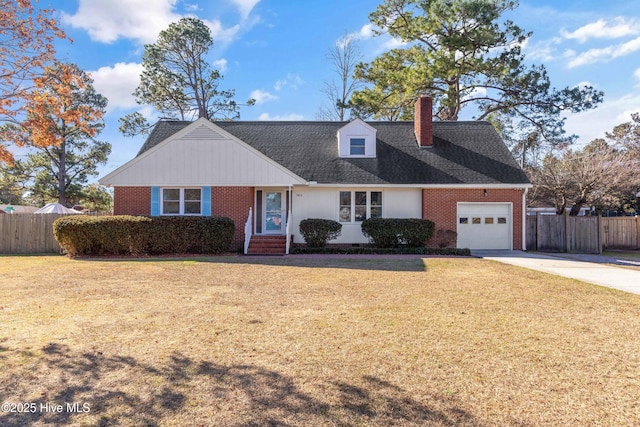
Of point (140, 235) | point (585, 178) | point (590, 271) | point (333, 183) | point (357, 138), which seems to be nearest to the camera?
point (590, 271)

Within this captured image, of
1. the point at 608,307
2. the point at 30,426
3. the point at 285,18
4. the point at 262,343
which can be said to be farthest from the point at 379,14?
the point at 30,426

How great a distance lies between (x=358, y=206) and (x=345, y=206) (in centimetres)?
60

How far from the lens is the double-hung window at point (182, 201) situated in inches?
623

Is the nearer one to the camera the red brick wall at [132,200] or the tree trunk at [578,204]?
the red brick wall at [132,200]

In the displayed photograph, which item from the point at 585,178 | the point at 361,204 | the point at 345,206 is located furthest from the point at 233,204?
the point at 585,178

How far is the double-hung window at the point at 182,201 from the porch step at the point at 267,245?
2881 mm

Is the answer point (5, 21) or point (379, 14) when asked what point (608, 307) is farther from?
point (379, 14)

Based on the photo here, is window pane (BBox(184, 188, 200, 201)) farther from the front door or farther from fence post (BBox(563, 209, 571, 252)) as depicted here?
fence post (BBox(563, 209, 571, 252))

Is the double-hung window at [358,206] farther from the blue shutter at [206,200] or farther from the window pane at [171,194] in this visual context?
the window pane at [171,194]

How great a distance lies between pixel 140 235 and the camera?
1383 centimetres

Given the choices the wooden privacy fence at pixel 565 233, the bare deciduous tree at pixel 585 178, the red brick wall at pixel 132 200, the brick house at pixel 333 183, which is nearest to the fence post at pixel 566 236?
the wooden privacy fence at pixel 565 233

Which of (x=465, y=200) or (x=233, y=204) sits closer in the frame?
(x=233, y=204)

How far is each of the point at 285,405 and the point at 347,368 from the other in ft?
3.00

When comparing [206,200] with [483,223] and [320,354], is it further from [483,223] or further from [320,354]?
[320,354]
